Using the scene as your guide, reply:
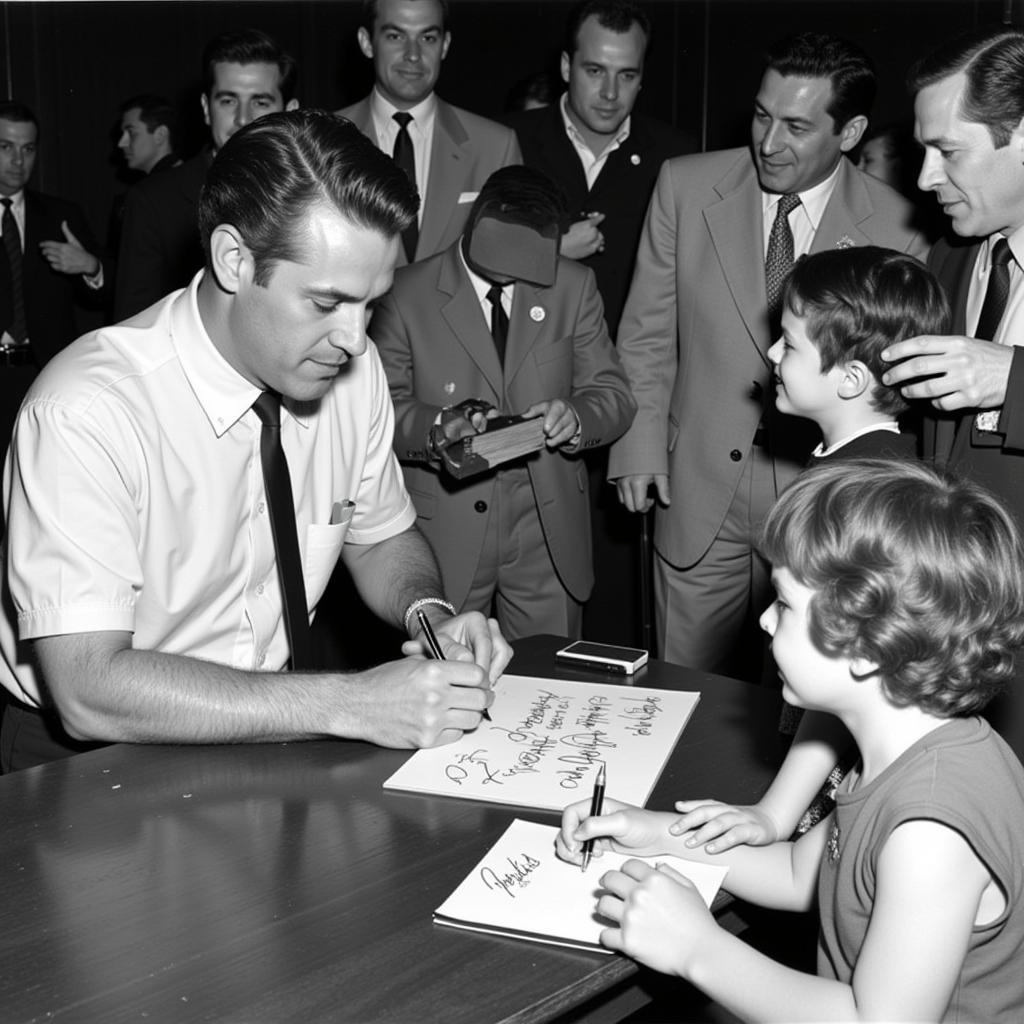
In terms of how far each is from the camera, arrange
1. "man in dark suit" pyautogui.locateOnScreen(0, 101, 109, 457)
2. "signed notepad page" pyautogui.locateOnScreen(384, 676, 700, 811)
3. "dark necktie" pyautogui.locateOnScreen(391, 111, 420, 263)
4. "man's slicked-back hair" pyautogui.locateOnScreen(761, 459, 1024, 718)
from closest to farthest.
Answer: "man's slicked-back hair" pyautogui.locateOnScreen(761, 459, 1024, 718) → "signed notepad page" pyautogui.locateOnScreen(384, 676, 700, 811) → "dark necktie" pyautogui.locateOnScreen(391, 111, 420, 263) → "man in dark suit" pyautogui.locateOnScreen(0, 101, 109, 457)

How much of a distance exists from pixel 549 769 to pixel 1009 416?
103cm

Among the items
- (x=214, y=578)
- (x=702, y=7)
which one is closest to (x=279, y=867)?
(x=214, y=578)

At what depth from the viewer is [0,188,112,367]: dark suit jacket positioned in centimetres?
538

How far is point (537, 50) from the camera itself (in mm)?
6281

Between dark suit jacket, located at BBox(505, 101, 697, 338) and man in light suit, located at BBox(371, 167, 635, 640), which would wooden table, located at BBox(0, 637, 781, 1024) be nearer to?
man in light suit, located at BBox(371, 167, 635, 640)

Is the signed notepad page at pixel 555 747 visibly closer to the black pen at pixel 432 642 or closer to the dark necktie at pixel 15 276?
the black pen at pixel 432 642

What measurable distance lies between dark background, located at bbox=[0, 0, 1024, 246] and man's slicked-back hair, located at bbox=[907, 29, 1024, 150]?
3.57 meters

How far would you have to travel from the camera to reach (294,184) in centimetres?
180

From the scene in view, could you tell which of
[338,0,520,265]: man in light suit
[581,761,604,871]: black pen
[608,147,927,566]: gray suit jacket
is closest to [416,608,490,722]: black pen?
[581,761,604,871]: black pen

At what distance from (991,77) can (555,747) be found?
141 cm

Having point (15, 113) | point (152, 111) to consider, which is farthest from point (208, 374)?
point (152, 111)

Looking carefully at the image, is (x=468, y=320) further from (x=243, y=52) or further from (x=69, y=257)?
(x=69, y=257)

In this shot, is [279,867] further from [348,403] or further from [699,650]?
[699,650]

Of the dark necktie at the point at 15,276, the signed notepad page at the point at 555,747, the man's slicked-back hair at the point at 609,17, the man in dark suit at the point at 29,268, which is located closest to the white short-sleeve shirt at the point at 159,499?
the signed notepad page at the point at 555,747
